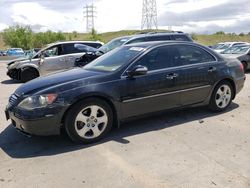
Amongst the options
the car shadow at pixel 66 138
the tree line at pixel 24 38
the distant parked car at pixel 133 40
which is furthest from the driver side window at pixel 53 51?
the tree line at pixel 24 38

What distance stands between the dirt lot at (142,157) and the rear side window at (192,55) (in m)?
1.10

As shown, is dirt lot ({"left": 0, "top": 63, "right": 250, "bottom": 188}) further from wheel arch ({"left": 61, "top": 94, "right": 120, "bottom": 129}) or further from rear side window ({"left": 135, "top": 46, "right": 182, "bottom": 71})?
rear side window ({"left": 135, "top": 46, "right": 182, "bottom": 71})

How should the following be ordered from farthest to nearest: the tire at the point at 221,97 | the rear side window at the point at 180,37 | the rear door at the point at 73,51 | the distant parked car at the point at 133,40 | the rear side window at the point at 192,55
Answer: the rear door at the point at 73,51, the rear side window at the point at 180,37, the distant parked car at the point at 133,40, the tire at the point at 221,97, the rear side window at the point at 192,55

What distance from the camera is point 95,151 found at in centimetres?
489

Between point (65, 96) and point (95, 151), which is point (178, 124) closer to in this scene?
point (95, 151)

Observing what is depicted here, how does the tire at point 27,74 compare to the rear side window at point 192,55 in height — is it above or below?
below

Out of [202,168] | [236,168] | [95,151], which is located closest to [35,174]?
[95,151]

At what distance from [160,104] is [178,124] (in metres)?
0.54

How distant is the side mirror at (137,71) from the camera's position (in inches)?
213

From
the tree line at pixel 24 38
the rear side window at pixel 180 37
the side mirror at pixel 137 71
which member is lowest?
the tree line at pixel 24 38

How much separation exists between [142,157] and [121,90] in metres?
1.24

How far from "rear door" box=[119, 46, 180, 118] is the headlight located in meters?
1.12

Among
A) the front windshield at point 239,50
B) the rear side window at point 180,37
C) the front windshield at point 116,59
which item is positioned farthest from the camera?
the front windshield at point 239,50

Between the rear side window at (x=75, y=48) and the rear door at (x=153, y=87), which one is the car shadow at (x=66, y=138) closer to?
the rear door at (x=153, y=87)
